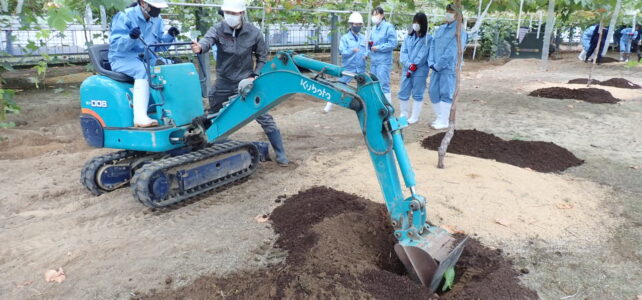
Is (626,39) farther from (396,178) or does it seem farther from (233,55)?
(396,178)

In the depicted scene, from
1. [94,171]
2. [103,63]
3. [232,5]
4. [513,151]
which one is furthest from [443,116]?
[94,171]

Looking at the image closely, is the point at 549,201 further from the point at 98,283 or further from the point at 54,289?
the point at 54,289

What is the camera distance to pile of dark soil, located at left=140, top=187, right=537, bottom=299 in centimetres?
311

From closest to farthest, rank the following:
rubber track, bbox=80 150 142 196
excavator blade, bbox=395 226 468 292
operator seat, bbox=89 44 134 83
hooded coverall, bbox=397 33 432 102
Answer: excavator blade, bbox=395 226 468 292
operator seat, bbox=89 44 134 83
rubber track, bbox=80 150 142 196
hooded coverall, bbox=397 33 432 102

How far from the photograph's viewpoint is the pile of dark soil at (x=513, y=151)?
618cm

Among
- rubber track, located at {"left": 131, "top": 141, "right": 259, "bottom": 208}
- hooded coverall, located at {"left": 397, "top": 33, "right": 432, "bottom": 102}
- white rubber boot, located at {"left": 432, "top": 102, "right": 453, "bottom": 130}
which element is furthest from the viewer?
white rubber boot, located at {"left": 432, "top": 102, "right": 453, "bottom": 130}

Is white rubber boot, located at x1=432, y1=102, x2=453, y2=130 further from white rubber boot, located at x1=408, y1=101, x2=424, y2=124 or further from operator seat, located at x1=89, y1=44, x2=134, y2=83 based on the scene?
operator seat, located at x1=89, y1=44, x2=134, y2=83

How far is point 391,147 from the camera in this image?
3193 millimetres

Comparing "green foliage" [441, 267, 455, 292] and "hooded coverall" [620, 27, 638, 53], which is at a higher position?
"hooded coverall" [620, 27, 638, 53]

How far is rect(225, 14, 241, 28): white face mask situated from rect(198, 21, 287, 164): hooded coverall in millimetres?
126

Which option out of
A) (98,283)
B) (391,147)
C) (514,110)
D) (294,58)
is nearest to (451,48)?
(514,110)

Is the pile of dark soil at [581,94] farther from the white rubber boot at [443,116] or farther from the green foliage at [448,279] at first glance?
the green foliage at [448,279]

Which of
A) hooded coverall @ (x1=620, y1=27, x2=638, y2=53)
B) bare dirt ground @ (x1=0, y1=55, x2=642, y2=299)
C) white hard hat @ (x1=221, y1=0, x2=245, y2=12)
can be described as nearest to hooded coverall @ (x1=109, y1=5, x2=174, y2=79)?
white hard hat @ (x1=221, y1=0, x2=245, y2=12)

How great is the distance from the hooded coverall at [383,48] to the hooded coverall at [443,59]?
0.98m
